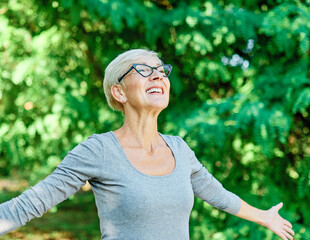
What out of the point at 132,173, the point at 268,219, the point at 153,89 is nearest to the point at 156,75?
the point at 153,89

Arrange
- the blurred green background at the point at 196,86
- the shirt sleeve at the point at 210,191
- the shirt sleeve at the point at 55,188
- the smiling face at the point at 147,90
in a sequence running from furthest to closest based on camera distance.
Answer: the blurred green background at the point at 196,86 → the shirt sleeve at the point at 210,191 → the smiling face at the point at 147,90 → the shirt sleeve at the point at 55,188

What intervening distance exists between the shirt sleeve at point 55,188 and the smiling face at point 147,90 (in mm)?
266

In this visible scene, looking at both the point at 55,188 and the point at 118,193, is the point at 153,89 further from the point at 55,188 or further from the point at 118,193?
the point at 55,188

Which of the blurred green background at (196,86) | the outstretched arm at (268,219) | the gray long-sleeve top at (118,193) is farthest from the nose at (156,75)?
the blurred green background at (196,86)

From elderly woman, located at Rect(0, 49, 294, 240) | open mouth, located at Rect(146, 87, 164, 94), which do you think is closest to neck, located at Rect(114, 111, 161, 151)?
elderly woman, located at Rect(0, 49, 294, 240)

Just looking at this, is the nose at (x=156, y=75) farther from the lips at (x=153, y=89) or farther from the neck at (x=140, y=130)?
the neck at (x=140, y=130)

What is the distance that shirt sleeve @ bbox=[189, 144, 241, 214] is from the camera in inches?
67.8

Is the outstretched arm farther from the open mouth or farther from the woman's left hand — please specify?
the open mouth

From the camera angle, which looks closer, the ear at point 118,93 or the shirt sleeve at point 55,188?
the shirt sleeve at point 55,188

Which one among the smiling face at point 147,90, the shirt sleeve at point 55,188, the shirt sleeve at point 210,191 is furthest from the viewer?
the shirt sleeve at point 210,191

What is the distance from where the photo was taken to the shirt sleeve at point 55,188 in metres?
1.25

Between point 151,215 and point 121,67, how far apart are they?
67 cm

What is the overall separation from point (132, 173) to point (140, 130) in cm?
26

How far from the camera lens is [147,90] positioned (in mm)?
1587
